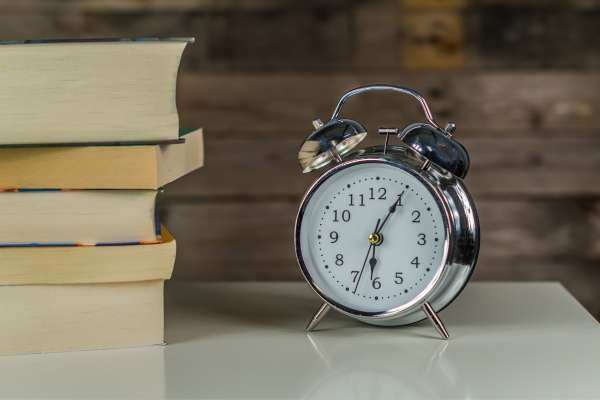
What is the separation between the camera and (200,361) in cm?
→ 89

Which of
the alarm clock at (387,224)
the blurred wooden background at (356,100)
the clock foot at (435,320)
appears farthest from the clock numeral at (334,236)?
the blurred wooden background at (356,100)

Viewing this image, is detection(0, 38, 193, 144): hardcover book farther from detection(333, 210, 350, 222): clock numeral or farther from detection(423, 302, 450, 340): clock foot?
detection(423, 302, 450, 340): clock foot

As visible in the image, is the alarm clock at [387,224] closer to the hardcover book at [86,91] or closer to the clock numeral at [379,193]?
the clock numeral at [379,193]

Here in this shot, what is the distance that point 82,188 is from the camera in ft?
2.97

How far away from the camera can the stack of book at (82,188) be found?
89 centimetres

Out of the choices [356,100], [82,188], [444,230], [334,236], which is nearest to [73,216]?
[82,188]

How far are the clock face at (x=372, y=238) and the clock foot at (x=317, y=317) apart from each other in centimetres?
1

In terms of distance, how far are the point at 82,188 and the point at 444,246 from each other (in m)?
0.35

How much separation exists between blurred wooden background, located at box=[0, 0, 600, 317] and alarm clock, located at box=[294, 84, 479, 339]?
109 centimetres

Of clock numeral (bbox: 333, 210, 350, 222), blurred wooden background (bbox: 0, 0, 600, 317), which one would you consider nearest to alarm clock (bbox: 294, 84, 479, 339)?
clock numeral (bbox: 333, 210, 350, 222)

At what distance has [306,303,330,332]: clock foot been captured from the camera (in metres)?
0.97

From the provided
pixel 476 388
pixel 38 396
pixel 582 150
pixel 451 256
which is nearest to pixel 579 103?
pixel 582 150

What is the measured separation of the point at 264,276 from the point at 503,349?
1.21 m

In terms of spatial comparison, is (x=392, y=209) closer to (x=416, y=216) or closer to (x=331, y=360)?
(x=416, y=216)
